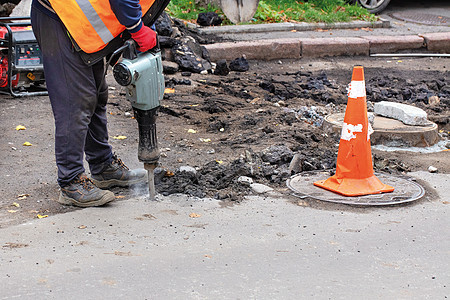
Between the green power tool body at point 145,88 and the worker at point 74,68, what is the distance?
10 centimetres

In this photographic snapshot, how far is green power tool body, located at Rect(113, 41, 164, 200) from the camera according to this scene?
381 cm

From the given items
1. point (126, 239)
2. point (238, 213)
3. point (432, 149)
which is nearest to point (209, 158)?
point (238, 213)

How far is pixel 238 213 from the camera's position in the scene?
397cm

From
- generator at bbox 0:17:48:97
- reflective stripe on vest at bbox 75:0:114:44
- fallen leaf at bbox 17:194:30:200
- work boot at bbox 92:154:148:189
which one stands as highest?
reflective stripe on vest at bbox 75:0:114:44

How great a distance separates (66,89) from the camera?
12.7 ft

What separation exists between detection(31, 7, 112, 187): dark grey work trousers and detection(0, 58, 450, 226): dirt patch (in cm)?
37

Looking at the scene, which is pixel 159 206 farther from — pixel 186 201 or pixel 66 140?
pixel 66 140

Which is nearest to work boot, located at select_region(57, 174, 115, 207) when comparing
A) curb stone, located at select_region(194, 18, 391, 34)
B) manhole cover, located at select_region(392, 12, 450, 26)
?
curb stone, located at select_region(194, 18, 391, 34)

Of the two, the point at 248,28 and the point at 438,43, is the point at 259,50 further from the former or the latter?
the point at 438,43

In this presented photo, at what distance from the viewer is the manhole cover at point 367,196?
4203 millimetres

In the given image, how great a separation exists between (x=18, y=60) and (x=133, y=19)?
3351mm

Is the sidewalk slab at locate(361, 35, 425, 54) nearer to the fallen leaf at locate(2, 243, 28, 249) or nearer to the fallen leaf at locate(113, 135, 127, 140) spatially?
the fallen leaf at locate(113, 135, 127, 140)

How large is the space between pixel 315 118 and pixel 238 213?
2.60 m

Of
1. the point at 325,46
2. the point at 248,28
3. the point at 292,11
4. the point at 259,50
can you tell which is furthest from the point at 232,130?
the point at 292,11
